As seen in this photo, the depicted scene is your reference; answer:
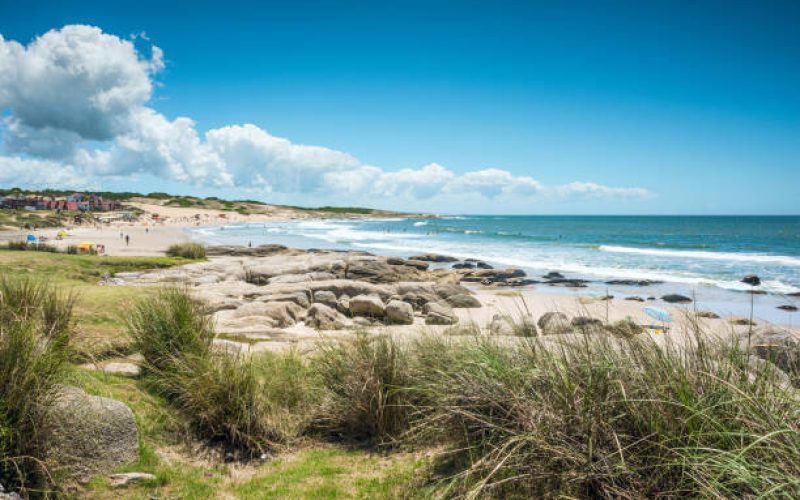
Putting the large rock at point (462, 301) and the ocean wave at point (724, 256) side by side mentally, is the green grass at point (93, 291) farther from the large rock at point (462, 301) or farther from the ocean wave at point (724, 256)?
the ocean wave at point (724, 256)

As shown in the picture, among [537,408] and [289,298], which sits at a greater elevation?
[537,408]

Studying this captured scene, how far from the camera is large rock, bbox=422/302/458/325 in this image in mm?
16908

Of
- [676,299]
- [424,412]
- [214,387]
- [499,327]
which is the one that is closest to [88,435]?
[214,387]

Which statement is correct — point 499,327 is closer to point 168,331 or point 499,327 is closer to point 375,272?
point 168,331

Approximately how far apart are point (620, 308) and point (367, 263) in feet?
48.0

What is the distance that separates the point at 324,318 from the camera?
52.9 ft

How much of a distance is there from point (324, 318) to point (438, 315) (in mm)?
4383

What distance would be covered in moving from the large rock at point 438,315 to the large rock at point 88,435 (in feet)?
40.3

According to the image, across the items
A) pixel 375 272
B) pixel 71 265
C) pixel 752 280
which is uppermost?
pixel 71 265

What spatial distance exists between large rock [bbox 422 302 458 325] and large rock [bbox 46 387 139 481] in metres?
12.3

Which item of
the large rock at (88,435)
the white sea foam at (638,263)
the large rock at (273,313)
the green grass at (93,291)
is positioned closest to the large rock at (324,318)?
the large rock at (273,313)

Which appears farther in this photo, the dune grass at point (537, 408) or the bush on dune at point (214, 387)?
the bush on dune at point (214, 387)

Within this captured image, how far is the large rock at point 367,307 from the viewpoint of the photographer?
58.3ft

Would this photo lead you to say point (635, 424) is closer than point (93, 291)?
Yes
